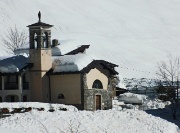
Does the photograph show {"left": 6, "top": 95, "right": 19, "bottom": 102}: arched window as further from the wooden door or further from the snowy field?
the wooden door

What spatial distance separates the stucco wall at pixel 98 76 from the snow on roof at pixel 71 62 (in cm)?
99

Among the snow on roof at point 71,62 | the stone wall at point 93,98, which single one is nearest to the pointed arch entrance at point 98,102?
the stone wall at point 93,98

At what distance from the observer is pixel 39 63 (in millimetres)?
44094

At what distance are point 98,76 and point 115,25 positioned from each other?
101 m

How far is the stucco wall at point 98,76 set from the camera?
44.7 meters

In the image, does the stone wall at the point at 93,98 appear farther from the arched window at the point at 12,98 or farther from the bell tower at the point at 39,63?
the arched window at the point at 12,98

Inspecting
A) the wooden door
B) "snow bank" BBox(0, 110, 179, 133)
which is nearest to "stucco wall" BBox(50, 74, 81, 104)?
the wooden door

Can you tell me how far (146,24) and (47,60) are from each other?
378 ft

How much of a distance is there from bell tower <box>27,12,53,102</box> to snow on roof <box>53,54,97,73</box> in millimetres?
867

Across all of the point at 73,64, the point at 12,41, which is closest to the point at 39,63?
the point at 73,64

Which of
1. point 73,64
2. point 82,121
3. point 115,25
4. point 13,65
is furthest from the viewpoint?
point 115,25

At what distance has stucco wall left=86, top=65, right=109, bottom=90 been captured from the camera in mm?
44688

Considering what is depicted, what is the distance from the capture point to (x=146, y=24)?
157 metres

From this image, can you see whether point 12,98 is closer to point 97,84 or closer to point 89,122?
point 97,84
